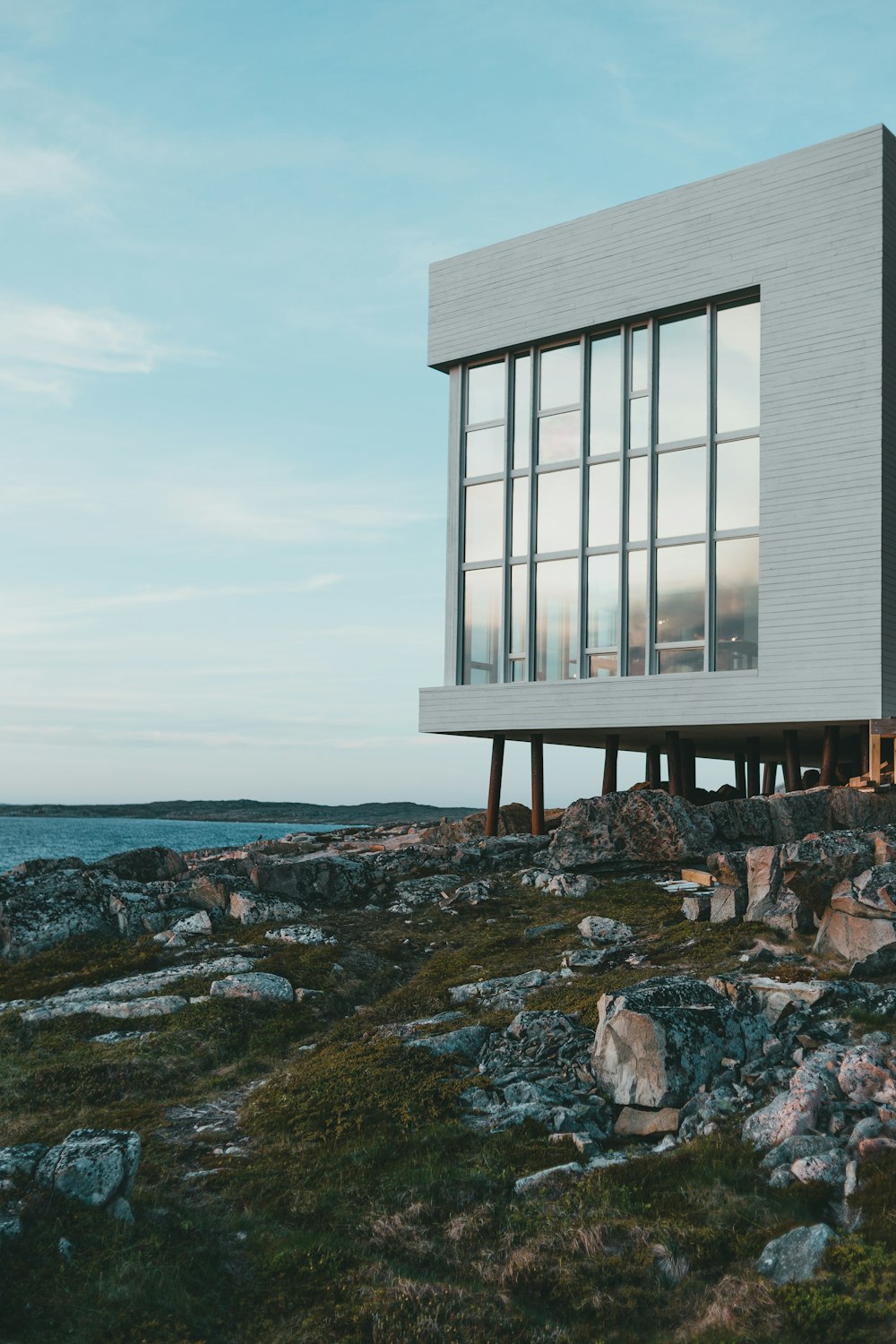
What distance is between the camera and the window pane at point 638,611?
2823cm

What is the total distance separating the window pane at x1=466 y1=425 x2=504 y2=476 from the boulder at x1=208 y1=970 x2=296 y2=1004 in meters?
20.0

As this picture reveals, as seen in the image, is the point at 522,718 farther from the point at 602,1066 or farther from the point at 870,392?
the point at 602,1066

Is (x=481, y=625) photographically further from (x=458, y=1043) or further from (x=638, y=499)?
(x=458, y=1043)

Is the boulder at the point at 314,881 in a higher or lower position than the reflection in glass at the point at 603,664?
lower

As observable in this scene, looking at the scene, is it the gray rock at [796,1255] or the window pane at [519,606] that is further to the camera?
the window pane at [519,606]

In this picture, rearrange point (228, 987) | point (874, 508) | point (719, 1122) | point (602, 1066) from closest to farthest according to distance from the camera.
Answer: point (719, 1122), point (602, 1066), point (228, 987), point (874, 508)

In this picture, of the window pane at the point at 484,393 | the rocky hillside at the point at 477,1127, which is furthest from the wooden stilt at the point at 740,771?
the rocky hillside at the point at 477,1127

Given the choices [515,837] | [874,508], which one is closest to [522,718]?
[515,837]

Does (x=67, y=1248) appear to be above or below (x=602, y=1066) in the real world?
below

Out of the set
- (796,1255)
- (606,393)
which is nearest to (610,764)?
(606,393)

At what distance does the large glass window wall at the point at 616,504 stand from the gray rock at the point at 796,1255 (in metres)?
20.8

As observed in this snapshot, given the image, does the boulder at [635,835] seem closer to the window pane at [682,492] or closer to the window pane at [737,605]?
the window pane at [737,605]

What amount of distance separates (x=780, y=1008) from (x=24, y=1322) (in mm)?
7093

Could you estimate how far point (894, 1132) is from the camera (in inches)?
311
